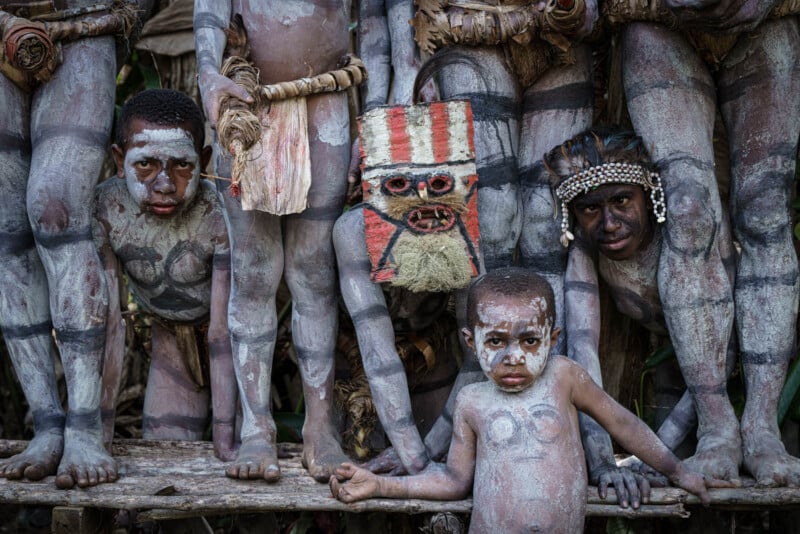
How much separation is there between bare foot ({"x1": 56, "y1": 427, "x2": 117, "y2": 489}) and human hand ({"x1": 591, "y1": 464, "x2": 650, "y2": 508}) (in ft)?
5.84

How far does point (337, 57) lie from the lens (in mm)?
4250

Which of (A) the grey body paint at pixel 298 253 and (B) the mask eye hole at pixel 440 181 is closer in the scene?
(B) the mask eye hole at pixel 440 181

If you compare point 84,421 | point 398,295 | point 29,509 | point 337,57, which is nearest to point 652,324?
point 398,295

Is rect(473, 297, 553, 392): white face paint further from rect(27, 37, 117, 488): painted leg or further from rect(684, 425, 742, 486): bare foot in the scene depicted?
rect(27, 37, 117, 488): painted leg

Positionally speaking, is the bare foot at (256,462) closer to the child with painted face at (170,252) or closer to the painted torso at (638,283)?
the child with painted face at (170,252)

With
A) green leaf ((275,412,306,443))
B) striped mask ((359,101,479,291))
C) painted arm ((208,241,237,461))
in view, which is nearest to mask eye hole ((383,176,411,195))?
striped mask ((359,101,479,291))

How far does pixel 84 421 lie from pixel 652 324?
2.30 meters

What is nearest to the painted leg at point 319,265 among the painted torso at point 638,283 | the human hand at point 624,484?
the human hand at point 624,484

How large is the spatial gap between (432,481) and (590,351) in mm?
834

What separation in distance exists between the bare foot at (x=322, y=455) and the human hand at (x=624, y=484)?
96 cm

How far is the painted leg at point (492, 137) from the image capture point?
13.8ft

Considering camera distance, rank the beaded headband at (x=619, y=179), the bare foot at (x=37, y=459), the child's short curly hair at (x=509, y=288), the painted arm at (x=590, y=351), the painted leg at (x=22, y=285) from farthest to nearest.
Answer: the painted leg at (x=22, y=285), the beaded headband at (x=619, y=179), the bare foot at (x=37, y=459), the painted arm at (x=590, y=351), the child's short curly hair at (x=509, y=288)

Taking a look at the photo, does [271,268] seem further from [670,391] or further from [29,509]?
[29,509]

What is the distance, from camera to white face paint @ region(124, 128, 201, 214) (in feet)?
14.6
